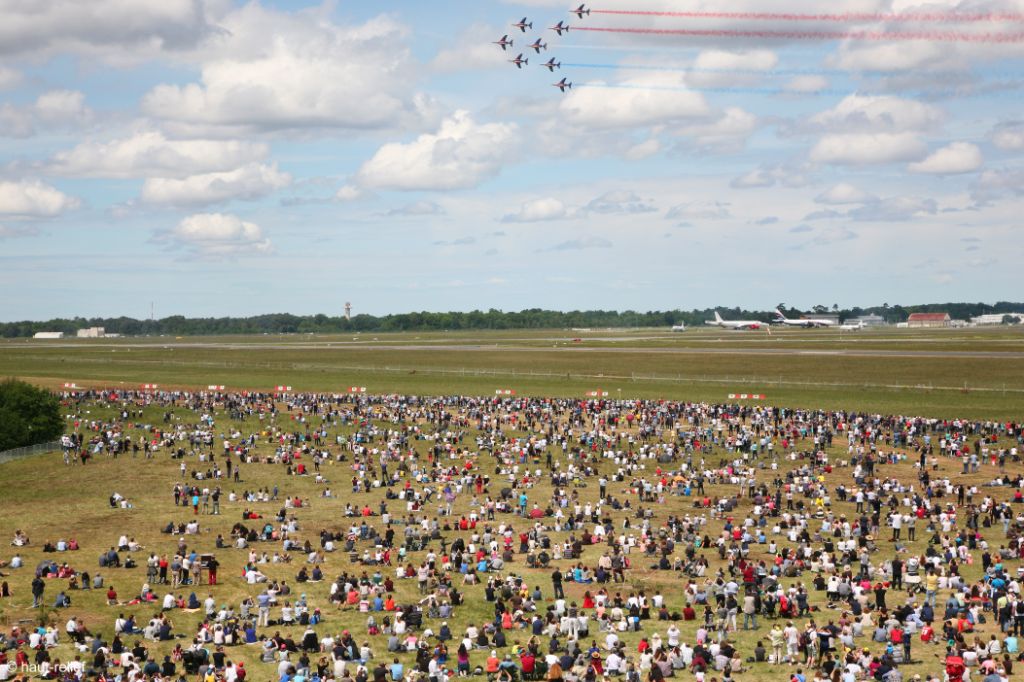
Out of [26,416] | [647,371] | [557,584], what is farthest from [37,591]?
[647,371]

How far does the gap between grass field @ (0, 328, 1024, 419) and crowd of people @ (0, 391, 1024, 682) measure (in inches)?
843

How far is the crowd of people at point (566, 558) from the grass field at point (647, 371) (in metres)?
21.4

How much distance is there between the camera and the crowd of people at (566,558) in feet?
91.7

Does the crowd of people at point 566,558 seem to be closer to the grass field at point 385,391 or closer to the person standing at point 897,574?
the person standing at point 897,574

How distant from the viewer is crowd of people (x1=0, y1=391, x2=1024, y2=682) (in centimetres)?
2795

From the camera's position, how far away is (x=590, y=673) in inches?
1008

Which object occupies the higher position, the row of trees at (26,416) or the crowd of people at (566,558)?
the row of trees at (26,416)

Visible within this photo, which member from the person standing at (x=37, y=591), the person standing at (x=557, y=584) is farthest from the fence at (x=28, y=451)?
the person standing at (x=557, y=584)

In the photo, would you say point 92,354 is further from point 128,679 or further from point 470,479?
point 128,679

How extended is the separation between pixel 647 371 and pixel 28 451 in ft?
244

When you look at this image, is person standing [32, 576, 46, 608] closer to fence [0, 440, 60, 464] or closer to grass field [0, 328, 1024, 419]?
fence [0, 440, 60, 464]

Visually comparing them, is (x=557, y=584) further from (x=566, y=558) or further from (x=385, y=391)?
(x=385, y=391)

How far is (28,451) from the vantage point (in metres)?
69.1

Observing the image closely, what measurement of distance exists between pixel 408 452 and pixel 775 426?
1020 inches
